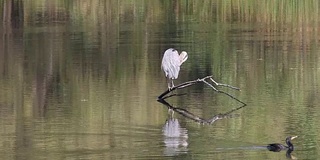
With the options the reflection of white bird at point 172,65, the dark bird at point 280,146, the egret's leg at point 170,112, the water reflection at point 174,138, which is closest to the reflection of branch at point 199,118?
the egret's leg at point 170,112

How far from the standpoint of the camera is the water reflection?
11.5m

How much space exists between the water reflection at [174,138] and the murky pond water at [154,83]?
1 centimetres

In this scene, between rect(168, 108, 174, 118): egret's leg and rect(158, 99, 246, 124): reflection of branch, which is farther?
rect(168, 108, 174, 118): egret's leg

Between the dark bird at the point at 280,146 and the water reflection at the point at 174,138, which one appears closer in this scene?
Answer: the dark bird at the point at 280,146

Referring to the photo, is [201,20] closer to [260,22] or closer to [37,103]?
[260,22]

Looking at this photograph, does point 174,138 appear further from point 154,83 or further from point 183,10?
point 183,10

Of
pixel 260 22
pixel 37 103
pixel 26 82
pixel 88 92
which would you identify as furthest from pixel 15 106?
pixel 260 22

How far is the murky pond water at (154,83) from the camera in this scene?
470 inches

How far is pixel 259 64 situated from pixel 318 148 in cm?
745

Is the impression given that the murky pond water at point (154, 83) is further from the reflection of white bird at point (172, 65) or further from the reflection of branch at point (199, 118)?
the reflection of white bird at point (172, 65)

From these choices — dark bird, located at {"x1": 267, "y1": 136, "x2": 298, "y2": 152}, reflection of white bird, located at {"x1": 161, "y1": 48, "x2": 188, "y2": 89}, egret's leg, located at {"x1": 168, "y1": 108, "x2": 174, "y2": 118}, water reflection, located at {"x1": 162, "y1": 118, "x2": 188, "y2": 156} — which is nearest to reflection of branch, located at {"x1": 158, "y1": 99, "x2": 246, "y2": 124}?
egret's leg, located at {"x1": 168, "y1": 108, "x2": 174, "y2": 118}

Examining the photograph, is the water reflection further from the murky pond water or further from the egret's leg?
the egret's leg

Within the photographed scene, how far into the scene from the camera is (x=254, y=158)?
10969mm

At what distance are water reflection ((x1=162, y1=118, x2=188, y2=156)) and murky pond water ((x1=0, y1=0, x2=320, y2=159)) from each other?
0.01 m
